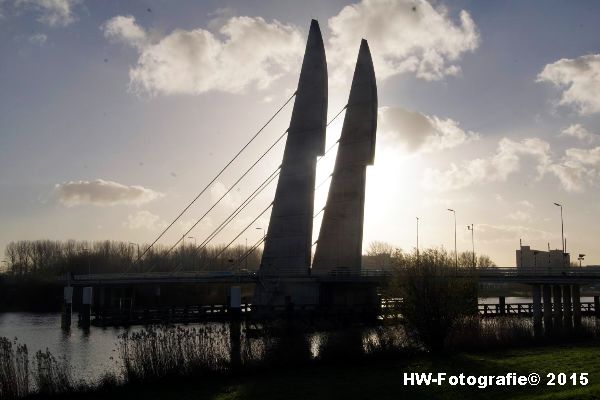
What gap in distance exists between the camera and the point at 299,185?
194 ft

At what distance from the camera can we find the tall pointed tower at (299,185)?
58.6m

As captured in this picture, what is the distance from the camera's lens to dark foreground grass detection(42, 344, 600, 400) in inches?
712

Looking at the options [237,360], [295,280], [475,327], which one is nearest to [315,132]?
[295,280]

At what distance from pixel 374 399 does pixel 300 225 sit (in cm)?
4077

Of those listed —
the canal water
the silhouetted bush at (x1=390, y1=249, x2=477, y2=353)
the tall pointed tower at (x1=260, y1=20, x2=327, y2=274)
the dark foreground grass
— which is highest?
the tall pointed tower at (x1=260, y1=20, x2=327, y2=274)

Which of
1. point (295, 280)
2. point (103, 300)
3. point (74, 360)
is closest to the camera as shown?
point (74, 360)

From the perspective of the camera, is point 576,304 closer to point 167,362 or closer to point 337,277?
point 337,277

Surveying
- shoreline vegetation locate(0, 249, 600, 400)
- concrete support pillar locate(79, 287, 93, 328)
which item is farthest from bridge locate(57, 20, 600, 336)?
shoreline vegetation locate(0, 249, 600, 400)

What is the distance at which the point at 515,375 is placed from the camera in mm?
20109

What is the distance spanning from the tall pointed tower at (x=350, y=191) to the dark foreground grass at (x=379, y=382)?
35.6 m

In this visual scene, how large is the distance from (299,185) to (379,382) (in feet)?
129

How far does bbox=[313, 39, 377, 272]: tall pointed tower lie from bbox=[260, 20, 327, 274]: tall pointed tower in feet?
12.5

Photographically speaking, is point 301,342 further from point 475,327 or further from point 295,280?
point 295,280

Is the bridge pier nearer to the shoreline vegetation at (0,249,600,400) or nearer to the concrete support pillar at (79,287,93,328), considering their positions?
the shoreline vegetation at (0,249,600,400)
